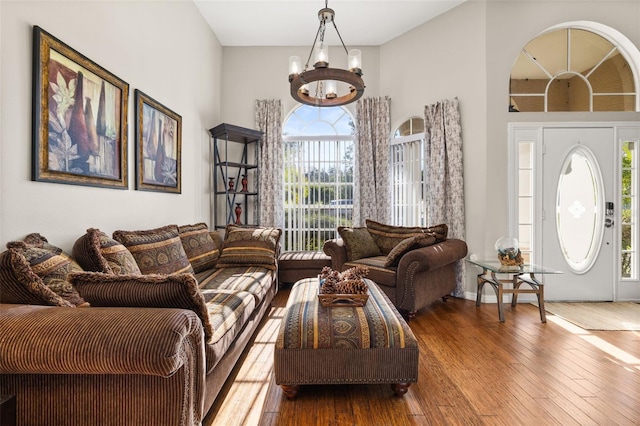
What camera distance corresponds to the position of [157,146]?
10.3 ft

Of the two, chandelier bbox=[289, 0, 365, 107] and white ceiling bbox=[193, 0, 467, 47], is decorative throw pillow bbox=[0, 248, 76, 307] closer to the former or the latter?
chandelier bbox=[289, 0, 365, 107]

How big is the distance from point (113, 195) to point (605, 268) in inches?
206

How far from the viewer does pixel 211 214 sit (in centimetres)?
476

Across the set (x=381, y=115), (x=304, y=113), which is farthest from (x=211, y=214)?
(x=381, y=115)

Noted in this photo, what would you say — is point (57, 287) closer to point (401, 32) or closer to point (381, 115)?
point (381, 115)

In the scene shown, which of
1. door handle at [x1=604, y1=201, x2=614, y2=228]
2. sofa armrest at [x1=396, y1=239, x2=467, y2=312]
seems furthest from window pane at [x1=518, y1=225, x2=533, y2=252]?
sofa armrest at [x1=396, y1=239, x2=467, y2=312]

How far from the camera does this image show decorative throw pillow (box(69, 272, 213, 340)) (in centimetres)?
137

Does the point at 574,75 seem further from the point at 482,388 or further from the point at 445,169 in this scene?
the point at 482,388

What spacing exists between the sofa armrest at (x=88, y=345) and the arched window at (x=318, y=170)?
4075mm

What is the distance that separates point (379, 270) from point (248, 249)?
144 cm

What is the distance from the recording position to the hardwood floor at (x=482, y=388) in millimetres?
1731

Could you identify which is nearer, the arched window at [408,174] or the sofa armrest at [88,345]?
the sofa armrest at [88,345]

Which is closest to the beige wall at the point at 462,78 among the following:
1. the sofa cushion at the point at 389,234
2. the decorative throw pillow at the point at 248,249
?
the sofa cushion at the point at 389,234

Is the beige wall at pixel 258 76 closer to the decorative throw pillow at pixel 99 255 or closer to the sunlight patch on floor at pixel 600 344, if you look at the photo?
the decorative throw pillow at pixel 99 255
